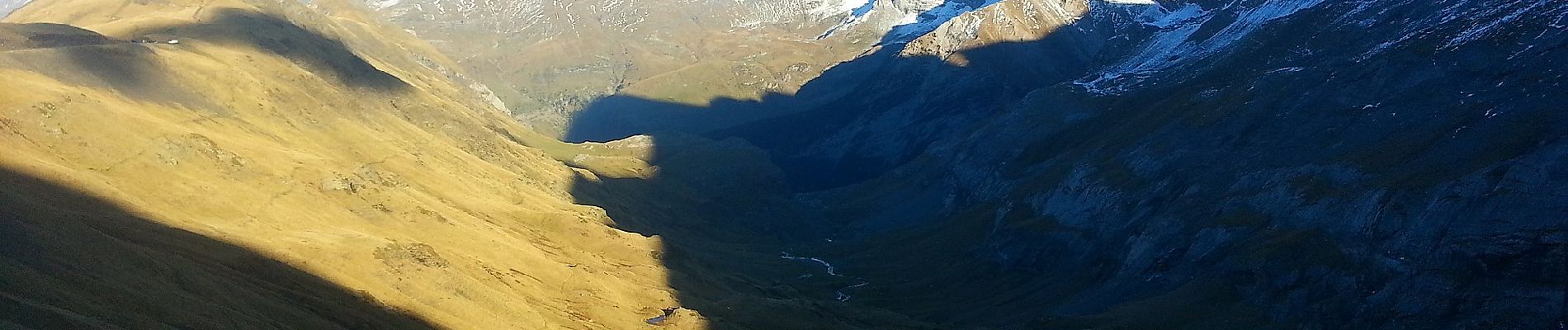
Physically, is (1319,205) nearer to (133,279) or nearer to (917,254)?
(917,254)

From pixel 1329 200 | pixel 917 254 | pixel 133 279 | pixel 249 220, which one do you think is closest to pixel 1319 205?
pixel 1329 200

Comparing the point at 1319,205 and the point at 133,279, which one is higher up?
the point at 133,279

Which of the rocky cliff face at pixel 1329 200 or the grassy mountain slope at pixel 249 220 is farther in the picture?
the rocky cliff face at pixel 1329 200

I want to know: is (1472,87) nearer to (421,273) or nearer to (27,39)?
(421,273)

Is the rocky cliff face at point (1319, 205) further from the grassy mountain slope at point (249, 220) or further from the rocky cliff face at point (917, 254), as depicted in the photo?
the grassy mountain slope at point (249, 220)

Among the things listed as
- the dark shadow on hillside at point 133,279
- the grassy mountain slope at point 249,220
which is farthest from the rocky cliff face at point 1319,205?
the dark shadow on hillside at point 133,279

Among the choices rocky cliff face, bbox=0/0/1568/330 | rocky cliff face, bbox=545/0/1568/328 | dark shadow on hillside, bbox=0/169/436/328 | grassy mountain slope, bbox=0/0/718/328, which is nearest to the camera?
dark shadow on hillside, bbox=0/169/436/328

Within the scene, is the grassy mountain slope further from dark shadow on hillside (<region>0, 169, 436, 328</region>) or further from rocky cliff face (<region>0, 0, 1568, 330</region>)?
rocky cliff face (<region>0, 0, 1568, 330</region>)

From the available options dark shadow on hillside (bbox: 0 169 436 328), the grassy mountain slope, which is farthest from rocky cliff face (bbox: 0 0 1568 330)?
the grassy mountain slope
